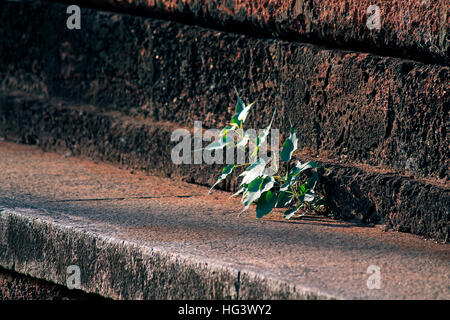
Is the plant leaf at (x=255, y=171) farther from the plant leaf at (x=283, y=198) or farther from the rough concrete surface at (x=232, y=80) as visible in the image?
the rough concrete surface at (x=232, y=80)

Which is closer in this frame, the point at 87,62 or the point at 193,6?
the point at 193,6

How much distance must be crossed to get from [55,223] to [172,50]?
1.06 m

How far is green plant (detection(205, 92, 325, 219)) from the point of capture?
2426 millimetres

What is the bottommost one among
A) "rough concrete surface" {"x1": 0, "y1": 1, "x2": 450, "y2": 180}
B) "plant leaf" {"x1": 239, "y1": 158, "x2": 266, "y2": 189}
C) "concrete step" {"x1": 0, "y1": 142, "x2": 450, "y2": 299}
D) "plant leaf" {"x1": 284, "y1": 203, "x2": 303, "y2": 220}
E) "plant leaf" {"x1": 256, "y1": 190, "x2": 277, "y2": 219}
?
"concrete step" {"x1": 0, "y1": 142, "x2": 450, "y2": 299}

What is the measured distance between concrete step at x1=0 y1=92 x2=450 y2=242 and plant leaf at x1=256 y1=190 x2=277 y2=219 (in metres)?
0.21

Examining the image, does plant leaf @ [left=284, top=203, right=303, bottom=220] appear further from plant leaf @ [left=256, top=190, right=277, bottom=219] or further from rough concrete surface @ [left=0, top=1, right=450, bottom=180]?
rough concrete surface @ [left=0, top=1, right=450, bottom=180]

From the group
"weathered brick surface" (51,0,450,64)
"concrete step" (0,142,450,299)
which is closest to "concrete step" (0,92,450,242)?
"concrete step" (0,142,450,299)

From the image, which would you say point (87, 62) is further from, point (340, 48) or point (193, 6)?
point (340, 48)

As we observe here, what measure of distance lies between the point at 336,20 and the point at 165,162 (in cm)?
100

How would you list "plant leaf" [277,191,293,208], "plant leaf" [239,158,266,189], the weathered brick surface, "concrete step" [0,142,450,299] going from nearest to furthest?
"concrete step" [0,142,450,299], the weathered brick surface, "plant leaf" [239,158,266,189], "plant leaf" [277,191,293,208]

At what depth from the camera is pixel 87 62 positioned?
11.2ft

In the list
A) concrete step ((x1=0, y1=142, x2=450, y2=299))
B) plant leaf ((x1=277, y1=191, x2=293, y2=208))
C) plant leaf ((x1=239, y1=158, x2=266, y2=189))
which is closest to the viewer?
concrete step ((x1=0, y1=142, x2=450, y2=299))
